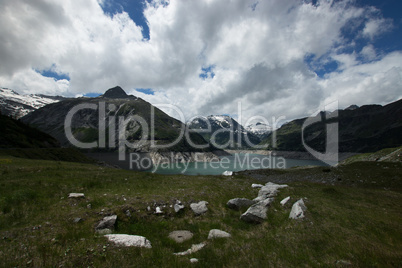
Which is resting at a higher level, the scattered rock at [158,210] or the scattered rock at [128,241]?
the scattered rock at [128,241]

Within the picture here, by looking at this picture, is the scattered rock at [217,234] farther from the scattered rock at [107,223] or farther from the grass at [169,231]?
the scattered rock at [107,223]

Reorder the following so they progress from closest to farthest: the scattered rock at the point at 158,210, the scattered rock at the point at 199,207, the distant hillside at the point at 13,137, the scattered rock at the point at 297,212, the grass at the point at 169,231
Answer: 1. the grass at the point at 169,231
2. the scattered rock at the point at 297,212
3. the scattered rock at the point at 158,210
4. the scattered rock at the point at 199,207
5. the distant hillside at the point at 13,137

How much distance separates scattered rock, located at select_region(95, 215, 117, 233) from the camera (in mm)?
9781

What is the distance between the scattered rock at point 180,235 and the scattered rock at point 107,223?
334cm

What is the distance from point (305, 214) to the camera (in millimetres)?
11852

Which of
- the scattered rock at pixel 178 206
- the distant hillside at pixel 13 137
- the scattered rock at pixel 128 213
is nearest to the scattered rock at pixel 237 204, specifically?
the scattered rock at pixel 178 206

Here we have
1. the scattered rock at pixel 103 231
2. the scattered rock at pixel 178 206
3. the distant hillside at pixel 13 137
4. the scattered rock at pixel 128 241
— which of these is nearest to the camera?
the scattered rock at pixel 128 241

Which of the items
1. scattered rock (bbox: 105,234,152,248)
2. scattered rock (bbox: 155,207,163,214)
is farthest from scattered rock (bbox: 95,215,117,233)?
scattered rock (bbox: 155,207,163,214)

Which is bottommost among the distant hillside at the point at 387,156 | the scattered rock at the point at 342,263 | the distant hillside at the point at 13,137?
the distant hillside at the point at 387,156

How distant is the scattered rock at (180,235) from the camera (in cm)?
981

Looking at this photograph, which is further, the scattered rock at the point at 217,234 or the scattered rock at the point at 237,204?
the scattered rock at the point at 237,204

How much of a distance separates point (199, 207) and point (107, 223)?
661 centimetres

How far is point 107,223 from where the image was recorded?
10.1 meters

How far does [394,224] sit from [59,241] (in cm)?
1950
